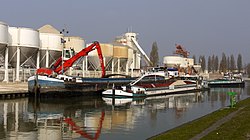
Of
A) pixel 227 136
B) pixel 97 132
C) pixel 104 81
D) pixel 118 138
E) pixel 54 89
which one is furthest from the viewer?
pixel 104 81

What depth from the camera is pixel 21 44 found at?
182ft

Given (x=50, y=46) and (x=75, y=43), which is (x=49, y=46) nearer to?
(x=50, y=46)

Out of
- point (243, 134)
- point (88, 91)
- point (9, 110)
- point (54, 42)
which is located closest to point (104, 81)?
point (88, 91)

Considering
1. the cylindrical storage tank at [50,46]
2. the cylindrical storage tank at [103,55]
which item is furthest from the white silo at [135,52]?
the cylindrical storage tank at [50,46]

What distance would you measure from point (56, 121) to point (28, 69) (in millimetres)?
38176

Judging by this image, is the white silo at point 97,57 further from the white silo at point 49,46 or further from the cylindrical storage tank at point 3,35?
the cylindrical storage tank at point 3,35

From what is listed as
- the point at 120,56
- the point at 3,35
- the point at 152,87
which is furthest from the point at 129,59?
the point at 3,35

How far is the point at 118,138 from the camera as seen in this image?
19141 mm

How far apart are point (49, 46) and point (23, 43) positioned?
7479 mm

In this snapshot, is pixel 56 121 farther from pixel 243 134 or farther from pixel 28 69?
pixel 28 69

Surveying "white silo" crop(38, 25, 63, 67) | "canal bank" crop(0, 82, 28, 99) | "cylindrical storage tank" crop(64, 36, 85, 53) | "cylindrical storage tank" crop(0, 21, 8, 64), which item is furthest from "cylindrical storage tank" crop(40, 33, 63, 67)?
"canal bank" crop(0, 82, 28, 99)

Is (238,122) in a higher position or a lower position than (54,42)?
lower

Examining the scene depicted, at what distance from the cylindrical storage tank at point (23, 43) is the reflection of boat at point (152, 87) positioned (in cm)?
1540

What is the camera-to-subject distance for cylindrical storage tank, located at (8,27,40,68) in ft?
181
